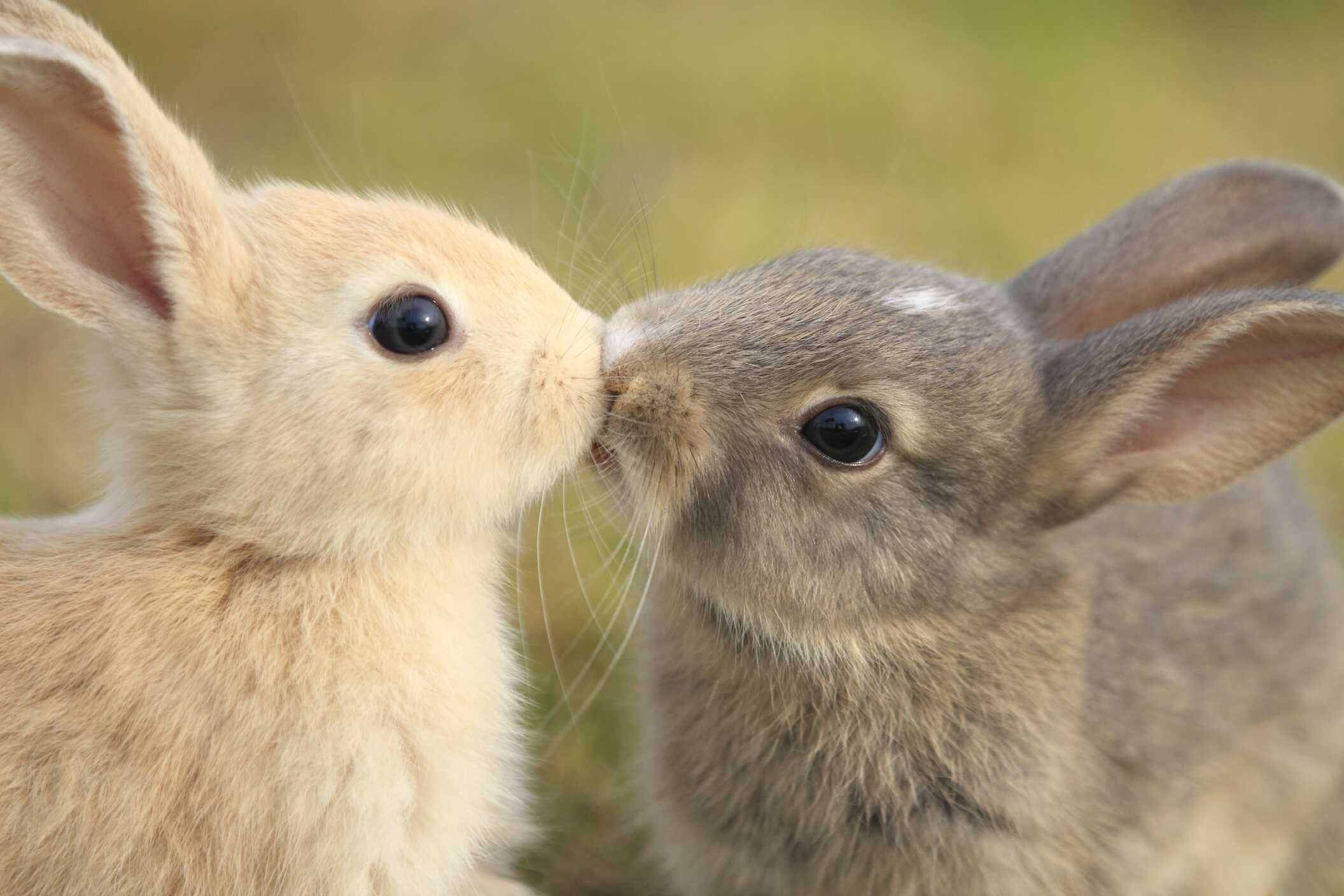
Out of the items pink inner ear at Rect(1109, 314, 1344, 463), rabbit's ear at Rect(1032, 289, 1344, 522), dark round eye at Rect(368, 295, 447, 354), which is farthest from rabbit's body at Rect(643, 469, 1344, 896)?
dark round eye at Rect(368, 295, 447, 354)

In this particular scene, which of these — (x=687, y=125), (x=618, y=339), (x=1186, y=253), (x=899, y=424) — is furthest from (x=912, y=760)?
(x=687, y=125)

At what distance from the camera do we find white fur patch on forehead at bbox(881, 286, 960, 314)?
2939 mm

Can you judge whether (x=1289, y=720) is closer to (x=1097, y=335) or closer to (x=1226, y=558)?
(x=1226, y=558)

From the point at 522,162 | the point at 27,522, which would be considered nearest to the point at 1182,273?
the point at 27,522

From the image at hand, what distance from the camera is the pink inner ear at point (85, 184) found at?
2.42m

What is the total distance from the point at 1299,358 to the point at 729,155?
4.14m

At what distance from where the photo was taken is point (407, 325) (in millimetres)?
2561

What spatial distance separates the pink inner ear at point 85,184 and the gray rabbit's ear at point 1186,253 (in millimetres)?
2141

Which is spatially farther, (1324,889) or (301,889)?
(1324,889)

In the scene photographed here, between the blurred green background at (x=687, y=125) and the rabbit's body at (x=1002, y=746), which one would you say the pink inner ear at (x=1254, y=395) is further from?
the blurred green background at (x=687, y=125)

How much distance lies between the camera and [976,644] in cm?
304

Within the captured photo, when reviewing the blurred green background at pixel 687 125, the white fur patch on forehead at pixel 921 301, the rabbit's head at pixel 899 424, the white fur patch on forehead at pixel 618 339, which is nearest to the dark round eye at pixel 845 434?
the rabbit's head at pixel 899 424

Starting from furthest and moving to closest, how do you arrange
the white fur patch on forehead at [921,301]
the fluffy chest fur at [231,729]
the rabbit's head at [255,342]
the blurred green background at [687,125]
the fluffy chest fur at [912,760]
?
the blurred green background at [687,125], the fluffy chest fur at [912,760], the white fur patch on forehead at [921,301], the rabbit's head at [255,342], the fluffy chest fur at [231,729]

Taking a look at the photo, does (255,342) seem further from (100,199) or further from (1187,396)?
(1187,396)
